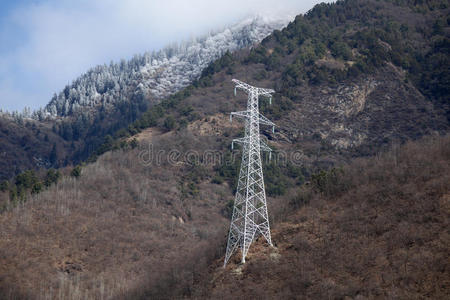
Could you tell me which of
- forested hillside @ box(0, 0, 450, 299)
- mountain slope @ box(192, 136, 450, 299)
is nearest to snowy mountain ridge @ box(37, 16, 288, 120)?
forested hillside @ box(0, 0, 450, 299)

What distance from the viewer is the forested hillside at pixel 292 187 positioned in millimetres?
35531

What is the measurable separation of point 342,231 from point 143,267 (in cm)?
3097

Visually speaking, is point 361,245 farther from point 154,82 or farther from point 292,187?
point 154,82

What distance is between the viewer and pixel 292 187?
8388cm

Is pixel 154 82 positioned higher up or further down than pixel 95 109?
higher up

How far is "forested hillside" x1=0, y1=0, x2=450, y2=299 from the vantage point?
3553cm

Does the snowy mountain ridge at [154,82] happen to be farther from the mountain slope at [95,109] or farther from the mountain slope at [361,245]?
the mountain slope at [361,245]

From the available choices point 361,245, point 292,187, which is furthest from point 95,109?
point 361,245

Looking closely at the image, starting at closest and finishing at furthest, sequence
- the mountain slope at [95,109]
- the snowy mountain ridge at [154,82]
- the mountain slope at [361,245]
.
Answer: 1. the mountain slope at [361,245]
2. the mountain slope at [95,109]
3. the snowy mountain ridge at [154,82]

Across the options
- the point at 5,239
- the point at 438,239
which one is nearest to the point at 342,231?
the point at 438,239

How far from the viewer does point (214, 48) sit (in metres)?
195

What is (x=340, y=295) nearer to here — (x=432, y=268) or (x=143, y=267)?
(x=432, y=268)

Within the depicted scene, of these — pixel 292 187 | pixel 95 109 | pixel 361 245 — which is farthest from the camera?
pixel 95 109

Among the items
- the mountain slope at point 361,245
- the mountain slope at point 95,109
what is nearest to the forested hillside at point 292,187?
the mountain slope at point 361,245
